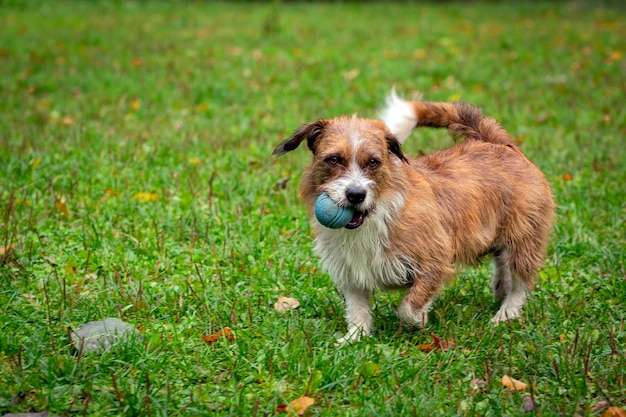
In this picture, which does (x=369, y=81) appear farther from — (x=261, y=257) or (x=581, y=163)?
(x=261, y=257)

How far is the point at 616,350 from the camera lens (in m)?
4.19

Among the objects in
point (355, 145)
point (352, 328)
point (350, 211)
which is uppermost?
point (355, 145)

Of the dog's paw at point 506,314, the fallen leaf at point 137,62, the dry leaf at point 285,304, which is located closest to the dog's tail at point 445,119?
the dog's paw at point 506,314

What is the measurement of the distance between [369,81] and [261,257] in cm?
586

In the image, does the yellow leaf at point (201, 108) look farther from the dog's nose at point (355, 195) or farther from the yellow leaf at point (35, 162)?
the dog's nose at point (355, 195)

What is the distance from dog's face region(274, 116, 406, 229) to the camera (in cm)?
425

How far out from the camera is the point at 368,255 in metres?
4.53

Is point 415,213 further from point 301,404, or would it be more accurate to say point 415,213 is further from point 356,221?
point 301,404

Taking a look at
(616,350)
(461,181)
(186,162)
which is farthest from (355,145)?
(186,162)

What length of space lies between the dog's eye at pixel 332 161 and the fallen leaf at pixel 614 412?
6.43ft

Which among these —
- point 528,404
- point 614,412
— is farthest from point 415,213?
point 614,412

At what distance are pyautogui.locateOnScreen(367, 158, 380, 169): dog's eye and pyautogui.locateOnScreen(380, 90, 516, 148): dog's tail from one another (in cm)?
102

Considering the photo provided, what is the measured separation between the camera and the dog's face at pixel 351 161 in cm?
425

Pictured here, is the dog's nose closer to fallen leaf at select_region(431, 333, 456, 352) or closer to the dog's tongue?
the dog's tongue
